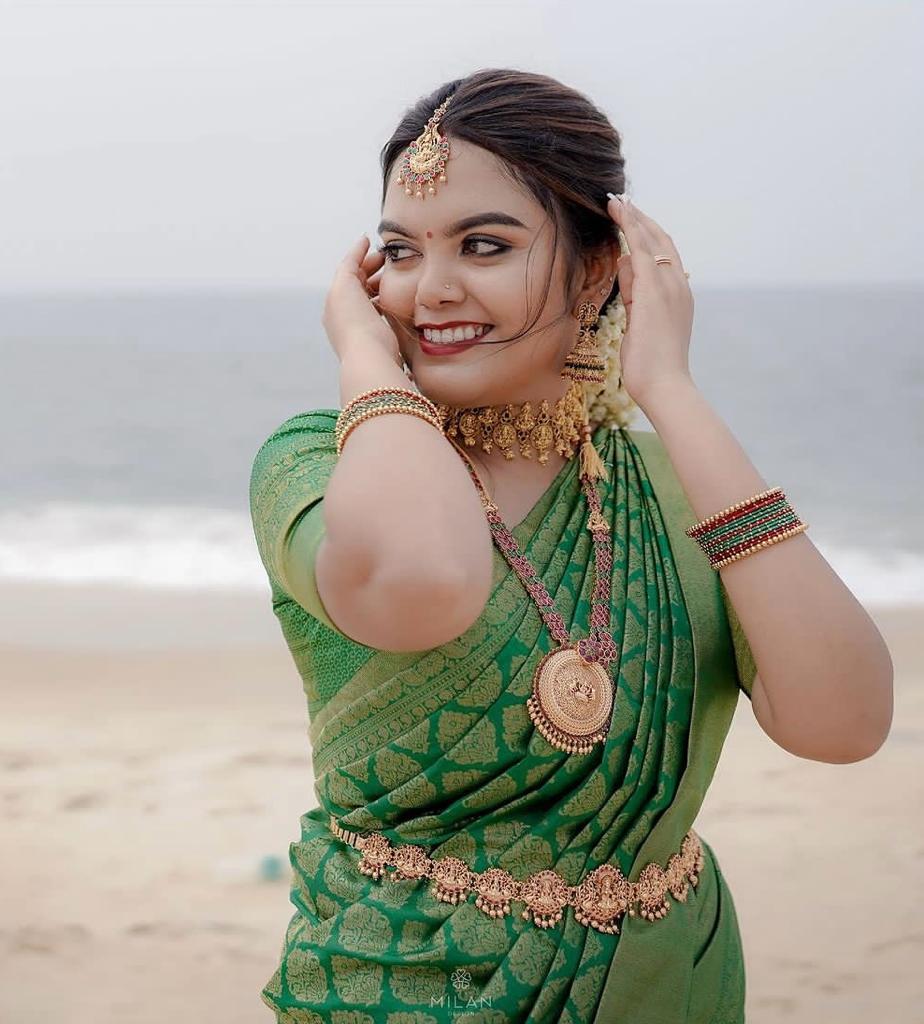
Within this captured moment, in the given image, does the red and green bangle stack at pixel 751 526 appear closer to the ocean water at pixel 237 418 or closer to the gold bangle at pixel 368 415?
the gold bangle at pixel 368 415

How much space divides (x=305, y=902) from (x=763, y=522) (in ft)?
2.57

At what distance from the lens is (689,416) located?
1993 millimetres

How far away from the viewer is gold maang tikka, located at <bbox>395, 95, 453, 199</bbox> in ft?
6.79

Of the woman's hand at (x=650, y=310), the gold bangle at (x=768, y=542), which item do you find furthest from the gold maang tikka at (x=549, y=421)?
the gold bangle at (x=768, y=542)

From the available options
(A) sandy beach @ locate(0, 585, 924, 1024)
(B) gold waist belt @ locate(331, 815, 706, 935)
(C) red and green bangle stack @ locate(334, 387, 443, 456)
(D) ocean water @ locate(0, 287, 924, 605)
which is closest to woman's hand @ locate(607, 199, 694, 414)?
(C) red and green bangle stack @ locate(334, 387, 443, 456)

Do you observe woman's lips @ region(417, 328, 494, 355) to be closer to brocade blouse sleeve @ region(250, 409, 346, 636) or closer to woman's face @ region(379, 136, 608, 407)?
woman's face @ region(379, 136, 608, 407)

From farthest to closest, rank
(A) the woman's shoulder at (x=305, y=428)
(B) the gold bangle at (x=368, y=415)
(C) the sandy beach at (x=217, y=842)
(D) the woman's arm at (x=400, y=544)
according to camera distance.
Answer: (C) the sandy beach at (x=217, y=842) → (A) the woman's shoulder at (x=305, y=428) → (B) the gold bangle at (x=368, y=415) → (D) the woman's arm at (x=400, y=544)

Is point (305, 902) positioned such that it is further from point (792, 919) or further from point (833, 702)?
point (792, 919)

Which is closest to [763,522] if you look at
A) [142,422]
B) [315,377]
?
[142,422]

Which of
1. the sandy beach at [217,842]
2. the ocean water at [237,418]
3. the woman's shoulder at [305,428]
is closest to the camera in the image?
the woman's shoulder at [305,428]

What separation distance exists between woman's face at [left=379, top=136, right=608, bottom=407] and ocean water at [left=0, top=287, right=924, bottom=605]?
601cm

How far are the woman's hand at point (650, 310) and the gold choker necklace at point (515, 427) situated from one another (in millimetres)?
154

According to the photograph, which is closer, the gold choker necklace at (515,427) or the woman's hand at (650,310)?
the woman's hand at (650,310)

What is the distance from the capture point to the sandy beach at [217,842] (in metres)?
4.12
